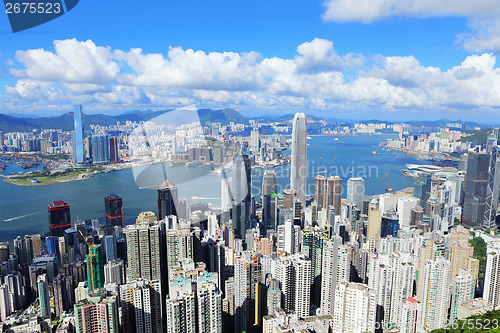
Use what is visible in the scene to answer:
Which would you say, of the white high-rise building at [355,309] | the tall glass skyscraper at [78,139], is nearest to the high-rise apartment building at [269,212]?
the white high-rise building at [355,309]

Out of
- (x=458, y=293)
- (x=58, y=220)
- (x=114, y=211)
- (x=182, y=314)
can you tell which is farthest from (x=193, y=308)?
(x=58, y=220)

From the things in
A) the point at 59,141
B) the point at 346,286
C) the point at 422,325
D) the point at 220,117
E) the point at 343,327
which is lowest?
the point at 422,325

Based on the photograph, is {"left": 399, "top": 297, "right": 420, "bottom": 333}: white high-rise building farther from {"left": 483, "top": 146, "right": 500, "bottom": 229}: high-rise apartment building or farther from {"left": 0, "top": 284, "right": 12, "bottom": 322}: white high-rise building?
{"left": 483, "top": 146, "right": 500, "bottom": 229}: high-rise apartment building

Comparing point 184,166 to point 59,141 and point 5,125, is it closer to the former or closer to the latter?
point 59,141

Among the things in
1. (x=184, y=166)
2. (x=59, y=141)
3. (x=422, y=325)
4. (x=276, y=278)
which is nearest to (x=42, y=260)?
(x=276, y=278)

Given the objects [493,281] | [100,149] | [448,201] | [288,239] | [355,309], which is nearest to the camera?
[355,309]

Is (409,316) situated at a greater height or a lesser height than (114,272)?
lesser

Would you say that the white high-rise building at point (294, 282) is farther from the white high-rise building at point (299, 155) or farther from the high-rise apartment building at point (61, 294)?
the white high-rise building at point (299, 155)

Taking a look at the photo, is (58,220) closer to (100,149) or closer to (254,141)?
(100,149)
